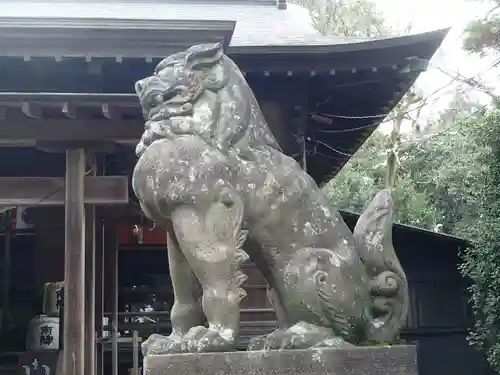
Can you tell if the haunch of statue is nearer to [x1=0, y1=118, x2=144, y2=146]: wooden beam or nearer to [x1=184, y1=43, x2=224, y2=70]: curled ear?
[x1=184, y1=43, x2=224, y2=70]: curled ear

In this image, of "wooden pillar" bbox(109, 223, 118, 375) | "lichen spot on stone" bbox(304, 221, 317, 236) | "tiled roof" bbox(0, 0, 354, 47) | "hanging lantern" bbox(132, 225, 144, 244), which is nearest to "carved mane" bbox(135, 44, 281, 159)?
"lichen spot on stone" bbox(304, 221, 317, 236)

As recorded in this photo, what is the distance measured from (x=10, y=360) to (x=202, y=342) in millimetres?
7795

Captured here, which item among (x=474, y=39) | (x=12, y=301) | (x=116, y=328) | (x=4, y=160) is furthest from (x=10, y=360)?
(x=474, y=39)

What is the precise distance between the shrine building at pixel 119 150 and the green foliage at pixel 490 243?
1423 millimetres

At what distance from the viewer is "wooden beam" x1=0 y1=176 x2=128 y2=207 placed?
6.07 meters

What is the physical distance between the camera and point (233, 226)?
290cm

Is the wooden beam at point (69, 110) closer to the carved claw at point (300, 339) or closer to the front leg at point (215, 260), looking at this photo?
the front leg at point (215, 260)

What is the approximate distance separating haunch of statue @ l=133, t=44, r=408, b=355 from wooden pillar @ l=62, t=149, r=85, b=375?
3002mm

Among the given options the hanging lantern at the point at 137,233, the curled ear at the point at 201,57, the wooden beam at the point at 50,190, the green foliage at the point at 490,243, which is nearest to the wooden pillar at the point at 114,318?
the hanging lantern at the point at 137,233

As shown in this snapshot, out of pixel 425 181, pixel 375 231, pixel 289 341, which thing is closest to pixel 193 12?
pixel 425 181

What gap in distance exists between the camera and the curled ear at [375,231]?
321cm

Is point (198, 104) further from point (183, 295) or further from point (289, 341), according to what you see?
point (289, 341)

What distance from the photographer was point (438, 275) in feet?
39.6

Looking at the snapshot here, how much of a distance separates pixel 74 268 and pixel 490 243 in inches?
209
